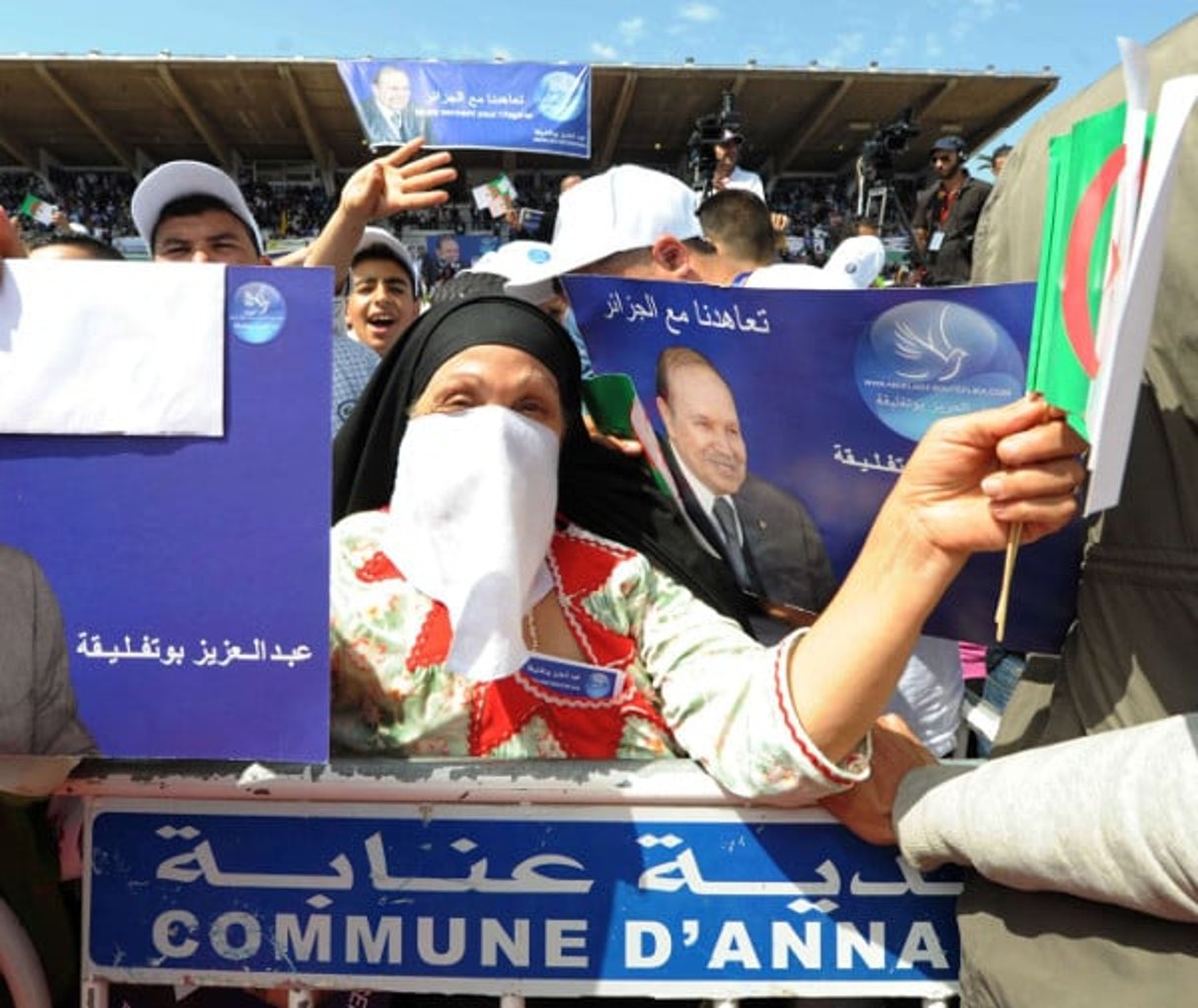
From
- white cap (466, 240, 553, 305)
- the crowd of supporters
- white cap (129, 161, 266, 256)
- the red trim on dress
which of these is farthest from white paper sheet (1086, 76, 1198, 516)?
the crowd of supporters

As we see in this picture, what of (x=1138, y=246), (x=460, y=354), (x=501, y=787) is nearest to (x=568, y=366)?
(x=460, y=354)

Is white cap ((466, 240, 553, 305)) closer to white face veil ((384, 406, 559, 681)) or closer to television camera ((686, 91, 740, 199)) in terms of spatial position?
white face veil ((384, 406, 559, 681))

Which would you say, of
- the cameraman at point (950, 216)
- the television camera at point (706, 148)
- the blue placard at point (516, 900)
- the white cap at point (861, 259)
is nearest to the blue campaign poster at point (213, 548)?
the blue placard at point (516, 900)

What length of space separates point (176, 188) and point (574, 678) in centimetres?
190

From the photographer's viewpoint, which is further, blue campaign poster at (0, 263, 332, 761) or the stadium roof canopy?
the stadium roof canopy

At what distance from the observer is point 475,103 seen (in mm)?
12469

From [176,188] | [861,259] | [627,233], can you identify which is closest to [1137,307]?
[627,233]

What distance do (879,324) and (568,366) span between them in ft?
1.70

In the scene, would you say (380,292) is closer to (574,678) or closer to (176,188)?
(176,188)

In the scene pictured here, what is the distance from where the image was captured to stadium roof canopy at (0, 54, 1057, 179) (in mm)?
18125

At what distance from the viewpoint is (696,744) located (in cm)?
120

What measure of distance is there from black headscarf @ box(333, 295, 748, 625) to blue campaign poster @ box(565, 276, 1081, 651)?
3.6 inches

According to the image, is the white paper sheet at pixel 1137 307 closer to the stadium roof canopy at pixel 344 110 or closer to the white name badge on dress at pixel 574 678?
the white name badge on dress at pixel 574 678

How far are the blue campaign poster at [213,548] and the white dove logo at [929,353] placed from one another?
63 centimetres
